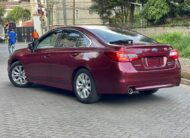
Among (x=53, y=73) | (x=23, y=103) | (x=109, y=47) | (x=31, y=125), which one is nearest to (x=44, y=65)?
(x=53, y=73)

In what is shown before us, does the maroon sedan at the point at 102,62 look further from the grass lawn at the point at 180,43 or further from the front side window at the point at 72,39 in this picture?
the grass lawn at the point at 180,43

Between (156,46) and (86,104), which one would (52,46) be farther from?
(156,46)

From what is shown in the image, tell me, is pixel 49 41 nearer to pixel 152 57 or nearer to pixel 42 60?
pixel 42 60

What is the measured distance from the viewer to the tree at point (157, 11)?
113 feet

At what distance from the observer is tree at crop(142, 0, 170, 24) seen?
34594 mm

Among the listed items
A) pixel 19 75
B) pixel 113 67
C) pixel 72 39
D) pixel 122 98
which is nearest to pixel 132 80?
pixel 113 67


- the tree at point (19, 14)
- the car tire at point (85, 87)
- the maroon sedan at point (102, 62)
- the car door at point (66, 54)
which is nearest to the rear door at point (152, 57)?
the maroon sedan at point (102, 62)

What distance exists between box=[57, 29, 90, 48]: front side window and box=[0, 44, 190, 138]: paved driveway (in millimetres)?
1134

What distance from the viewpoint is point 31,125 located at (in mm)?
7074

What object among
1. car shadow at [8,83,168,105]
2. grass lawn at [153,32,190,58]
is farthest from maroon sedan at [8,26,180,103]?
grass lawn at [153,32,190,58]

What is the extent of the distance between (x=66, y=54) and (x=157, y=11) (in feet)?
86.3

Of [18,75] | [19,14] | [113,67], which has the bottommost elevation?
[19,14]

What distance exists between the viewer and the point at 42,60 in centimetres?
1008

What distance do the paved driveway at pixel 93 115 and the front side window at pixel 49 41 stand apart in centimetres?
108
